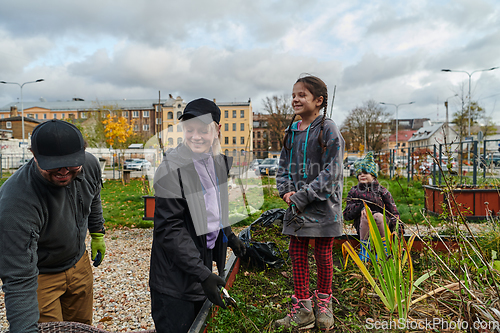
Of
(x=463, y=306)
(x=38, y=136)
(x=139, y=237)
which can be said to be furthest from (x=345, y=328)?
(x=139, y=237)

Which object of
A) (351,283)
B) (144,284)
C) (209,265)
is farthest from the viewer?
(144,284)

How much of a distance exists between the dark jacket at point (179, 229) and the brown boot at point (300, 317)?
64cm

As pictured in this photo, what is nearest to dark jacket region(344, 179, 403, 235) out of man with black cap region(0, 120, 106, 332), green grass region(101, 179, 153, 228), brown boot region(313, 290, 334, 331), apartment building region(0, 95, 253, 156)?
brown boot region(313, 290, 334, 331)

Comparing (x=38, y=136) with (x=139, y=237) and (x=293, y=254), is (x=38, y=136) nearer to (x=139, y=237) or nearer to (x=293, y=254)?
(x=293, y=254)

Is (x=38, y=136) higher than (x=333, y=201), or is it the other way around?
(x=38, y=136)

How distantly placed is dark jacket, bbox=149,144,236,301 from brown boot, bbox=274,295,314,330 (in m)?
0.64

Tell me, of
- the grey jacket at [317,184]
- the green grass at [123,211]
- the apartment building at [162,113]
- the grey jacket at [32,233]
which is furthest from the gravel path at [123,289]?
the apartment building at [162,113]

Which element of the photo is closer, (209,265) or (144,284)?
(209,265)

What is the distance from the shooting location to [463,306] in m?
1.74

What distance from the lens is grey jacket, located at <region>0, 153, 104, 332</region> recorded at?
1.44 metres

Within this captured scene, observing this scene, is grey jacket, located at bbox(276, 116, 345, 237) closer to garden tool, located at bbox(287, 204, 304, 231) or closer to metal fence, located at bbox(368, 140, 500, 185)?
garden tool, located at bbox(287, 204, 304, 231)

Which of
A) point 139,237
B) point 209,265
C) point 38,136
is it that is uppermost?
point 38,136

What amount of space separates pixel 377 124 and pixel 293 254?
4106 centimetres

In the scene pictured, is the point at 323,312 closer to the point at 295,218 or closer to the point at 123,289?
the point at 295,218
